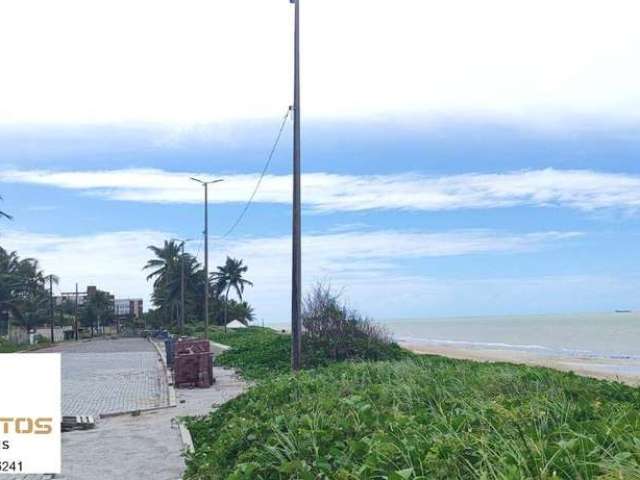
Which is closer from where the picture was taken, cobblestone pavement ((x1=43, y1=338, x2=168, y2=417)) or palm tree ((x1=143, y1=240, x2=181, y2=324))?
cobblestone pavement ((x1=43, y1=338, x2=168, y2=417))

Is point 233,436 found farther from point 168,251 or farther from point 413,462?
point 168,251

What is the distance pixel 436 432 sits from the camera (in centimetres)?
547

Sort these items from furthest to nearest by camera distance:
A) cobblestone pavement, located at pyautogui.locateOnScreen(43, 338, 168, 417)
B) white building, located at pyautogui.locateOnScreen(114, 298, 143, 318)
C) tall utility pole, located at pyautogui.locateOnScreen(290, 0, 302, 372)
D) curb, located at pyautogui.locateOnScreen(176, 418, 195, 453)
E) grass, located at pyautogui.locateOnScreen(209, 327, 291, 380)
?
1. white building, located at pyautogui.locateOnScreen(114, 298, 143, 318)
2. grass, located at pyautogui.locateOnScreen(209, 327, 291, 380)
3. cobblestone pavement, located at pyautogui.locateOnScreen(43, 338, 168, 417)
4. tall utility pole, located at pyautogui.locateOnScreen(290, 0, 302, 372)
5. curb, located at pyautogui.locateOnScreen(176, 418, 195, 453)

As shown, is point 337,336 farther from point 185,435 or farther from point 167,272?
point 167,272

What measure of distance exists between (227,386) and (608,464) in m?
17.2

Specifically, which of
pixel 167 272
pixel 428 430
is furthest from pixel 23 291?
pixel 428 430

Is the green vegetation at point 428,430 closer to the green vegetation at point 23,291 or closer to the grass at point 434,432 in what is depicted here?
the grass at point 434,432

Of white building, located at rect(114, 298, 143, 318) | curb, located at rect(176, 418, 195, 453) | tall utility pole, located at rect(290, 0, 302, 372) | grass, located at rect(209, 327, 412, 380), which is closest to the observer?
curb, located at rect(176, 418, 195, 453)

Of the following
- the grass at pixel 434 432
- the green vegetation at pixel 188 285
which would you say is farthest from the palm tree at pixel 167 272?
the grass at pixel 434 432

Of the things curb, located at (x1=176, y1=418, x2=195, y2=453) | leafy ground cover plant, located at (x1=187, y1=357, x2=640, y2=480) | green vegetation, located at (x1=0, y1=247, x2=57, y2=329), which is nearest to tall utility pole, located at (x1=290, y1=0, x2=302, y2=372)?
curb, located at (x1=176, y1=418, x2=195, y2=453)

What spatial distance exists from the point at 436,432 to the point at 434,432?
27mm

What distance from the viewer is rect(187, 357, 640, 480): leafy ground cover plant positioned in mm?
4406

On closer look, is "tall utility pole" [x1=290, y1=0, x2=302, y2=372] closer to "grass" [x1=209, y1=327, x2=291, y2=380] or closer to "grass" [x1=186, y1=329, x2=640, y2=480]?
Result: "grass" [x1=209, y1=327, x2=291, y2=380]

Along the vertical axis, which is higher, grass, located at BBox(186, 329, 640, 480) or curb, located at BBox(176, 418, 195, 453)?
grass, located at BBox(186, 329, 640, 480)
